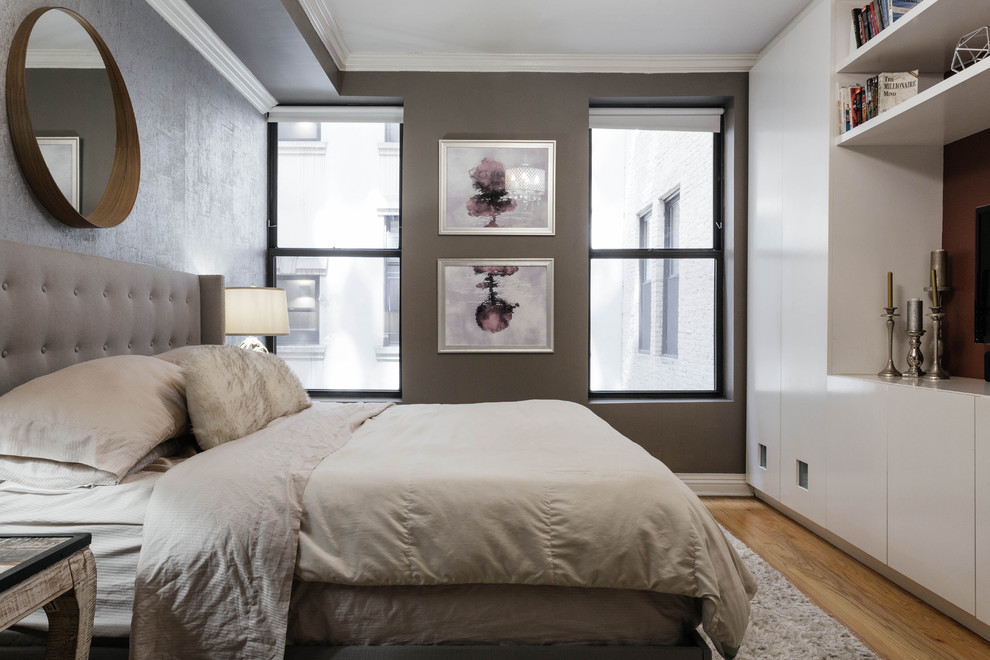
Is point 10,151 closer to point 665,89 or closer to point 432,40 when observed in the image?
point 432,40

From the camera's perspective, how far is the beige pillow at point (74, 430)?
145 centimetres

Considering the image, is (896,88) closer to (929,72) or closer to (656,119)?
(929,72)

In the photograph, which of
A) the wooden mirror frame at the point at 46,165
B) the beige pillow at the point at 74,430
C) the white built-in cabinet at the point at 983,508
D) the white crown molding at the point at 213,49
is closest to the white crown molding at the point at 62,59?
the wooden mirror frame at the point at 46,165

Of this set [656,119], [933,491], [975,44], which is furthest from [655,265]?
[933,491]

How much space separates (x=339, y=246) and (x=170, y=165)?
1.34 meters

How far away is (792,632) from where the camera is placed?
6.36ft

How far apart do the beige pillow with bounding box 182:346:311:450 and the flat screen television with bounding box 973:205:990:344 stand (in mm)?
2898

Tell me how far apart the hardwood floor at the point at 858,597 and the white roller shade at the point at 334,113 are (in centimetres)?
331

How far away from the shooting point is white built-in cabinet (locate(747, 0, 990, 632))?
2.07 meters

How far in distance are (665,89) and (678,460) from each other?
96.4 inches

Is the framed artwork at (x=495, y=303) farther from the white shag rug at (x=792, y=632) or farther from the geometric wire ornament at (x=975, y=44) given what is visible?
the geometric wire ornament at (x=975, y=44)

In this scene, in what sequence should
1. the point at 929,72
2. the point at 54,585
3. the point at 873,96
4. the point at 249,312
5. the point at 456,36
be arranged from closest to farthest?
the point at 54,585 < the point at 873,96 < the point at 929,72 < the point at 249,312 < the point at 456,36

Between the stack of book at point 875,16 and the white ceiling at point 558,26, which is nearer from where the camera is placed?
the stack of book at point 875,16

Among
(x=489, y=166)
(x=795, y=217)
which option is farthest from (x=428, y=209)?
(x=795, y=217)
